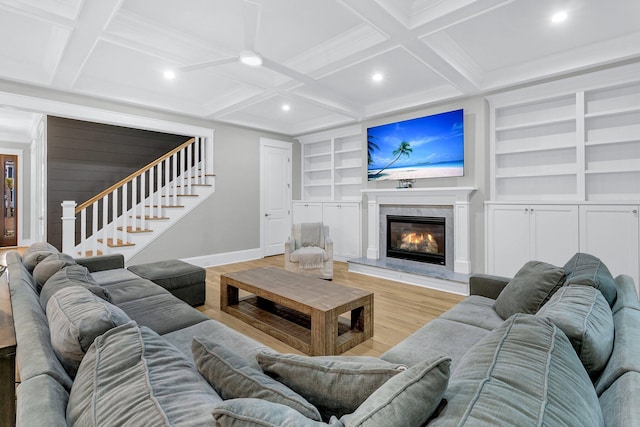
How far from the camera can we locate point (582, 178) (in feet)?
11.7

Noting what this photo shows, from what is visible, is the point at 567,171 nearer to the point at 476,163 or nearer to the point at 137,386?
the point at 476,163

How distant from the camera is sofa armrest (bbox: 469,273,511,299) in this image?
2.38 m

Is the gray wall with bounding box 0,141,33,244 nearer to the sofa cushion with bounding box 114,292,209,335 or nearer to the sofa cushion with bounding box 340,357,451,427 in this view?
the sofa cushion with bounding box 114,292,209,335

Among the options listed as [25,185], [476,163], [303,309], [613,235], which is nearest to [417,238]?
[476,163]

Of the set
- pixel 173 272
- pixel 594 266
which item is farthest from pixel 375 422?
pixel 173 272

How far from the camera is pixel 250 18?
224cm

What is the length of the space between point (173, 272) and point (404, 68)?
342 centimetres

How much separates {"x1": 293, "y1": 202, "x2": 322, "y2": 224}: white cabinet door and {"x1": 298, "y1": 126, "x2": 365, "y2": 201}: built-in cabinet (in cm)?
27

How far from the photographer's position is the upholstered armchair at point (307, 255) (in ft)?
14.7

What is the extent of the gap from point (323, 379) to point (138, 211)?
558 cm

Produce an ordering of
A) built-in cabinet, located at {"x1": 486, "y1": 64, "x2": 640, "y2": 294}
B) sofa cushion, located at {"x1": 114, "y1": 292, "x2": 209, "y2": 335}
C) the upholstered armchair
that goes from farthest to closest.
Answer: the upholstered armchair < built-in cabinet, located at {"x1": 486, "y1": 64, "x2": 640, "y2": 294} < sofa cushion, located at {"x1": 114, "y1": 292, "x2": 209, "y2": 335}

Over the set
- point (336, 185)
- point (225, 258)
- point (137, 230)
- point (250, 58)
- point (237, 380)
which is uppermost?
point (250, 58)

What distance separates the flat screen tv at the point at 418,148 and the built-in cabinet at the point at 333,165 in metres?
0.65

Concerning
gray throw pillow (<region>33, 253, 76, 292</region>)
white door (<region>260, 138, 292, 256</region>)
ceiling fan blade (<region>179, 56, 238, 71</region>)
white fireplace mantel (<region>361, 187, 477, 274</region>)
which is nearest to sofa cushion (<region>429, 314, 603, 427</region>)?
gray throw pillow (<region>33, 253, 76, 292</region>)
